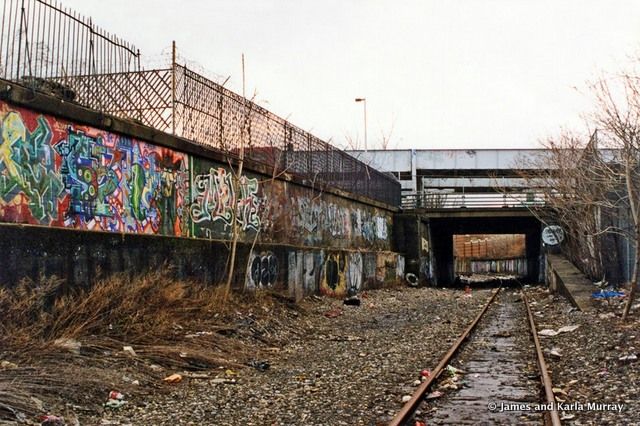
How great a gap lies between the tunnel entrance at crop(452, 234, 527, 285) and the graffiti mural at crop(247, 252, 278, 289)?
2133 inches

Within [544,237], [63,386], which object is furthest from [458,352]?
[544,237]

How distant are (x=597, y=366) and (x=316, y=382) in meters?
3.96

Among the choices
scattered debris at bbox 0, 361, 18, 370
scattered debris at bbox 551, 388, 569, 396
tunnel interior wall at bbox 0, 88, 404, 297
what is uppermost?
tunnel interior wall at bbox 0, 88, 404, 297

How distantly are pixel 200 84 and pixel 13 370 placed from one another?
8080 millimetres

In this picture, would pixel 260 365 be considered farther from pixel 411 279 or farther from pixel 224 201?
pixel 411 279

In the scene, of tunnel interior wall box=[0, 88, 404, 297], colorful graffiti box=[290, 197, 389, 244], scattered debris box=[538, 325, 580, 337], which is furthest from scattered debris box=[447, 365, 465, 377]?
colorful graffiti box=[290, 197, 389, 244]

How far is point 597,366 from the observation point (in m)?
8.73

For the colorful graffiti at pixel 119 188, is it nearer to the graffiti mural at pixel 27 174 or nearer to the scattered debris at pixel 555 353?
the graffiti mural at pixel 27 174

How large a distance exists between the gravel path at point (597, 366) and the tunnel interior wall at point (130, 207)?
636 centimetres

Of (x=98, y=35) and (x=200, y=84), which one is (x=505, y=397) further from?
(x=200, y=84)

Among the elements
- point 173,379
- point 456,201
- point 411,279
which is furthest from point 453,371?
point 456,201

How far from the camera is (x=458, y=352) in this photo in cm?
1044

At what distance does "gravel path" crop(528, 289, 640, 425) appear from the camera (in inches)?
251

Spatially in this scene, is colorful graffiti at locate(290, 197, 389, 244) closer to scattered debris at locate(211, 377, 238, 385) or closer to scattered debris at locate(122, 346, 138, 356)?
scattered debris at locate(122, 346, 138, 356)
